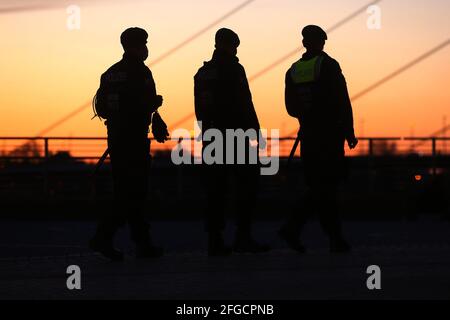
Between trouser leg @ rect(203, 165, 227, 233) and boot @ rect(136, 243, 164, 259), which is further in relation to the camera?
trouser leg @ rect(203, 165, 227, 233)

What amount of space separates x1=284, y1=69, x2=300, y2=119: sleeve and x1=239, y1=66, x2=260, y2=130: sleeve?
0.38 meters

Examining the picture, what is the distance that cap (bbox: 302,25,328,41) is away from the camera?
10.5 metres

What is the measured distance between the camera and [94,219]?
71.6 ft

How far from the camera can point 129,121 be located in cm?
1016

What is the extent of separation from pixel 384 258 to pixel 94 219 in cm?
1225

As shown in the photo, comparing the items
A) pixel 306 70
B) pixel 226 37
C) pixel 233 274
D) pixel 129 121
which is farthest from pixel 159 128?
pixel 233 274

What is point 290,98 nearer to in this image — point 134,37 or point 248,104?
point 248,104

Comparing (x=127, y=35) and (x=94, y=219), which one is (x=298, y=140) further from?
(x=94, y=219)

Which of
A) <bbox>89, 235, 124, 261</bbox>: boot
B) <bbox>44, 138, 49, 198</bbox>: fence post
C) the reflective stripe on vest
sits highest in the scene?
<bbox>44, 138, 49, 198</bbox>: fence post

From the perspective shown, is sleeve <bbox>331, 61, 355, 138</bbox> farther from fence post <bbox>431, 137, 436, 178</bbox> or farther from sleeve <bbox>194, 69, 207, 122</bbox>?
fence post <bbox>431, 137, 436, 178</bbox>

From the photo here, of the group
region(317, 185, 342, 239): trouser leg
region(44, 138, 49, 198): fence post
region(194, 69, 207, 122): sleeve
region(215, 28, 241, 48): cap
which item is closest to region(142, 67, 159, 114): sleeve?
region(194, 69, 207, 122): sleeve

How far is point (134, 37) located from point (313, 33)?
1388 millimetres

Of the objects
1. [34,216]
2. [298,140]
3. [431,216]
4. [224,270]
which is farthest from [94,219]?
[224,270]
